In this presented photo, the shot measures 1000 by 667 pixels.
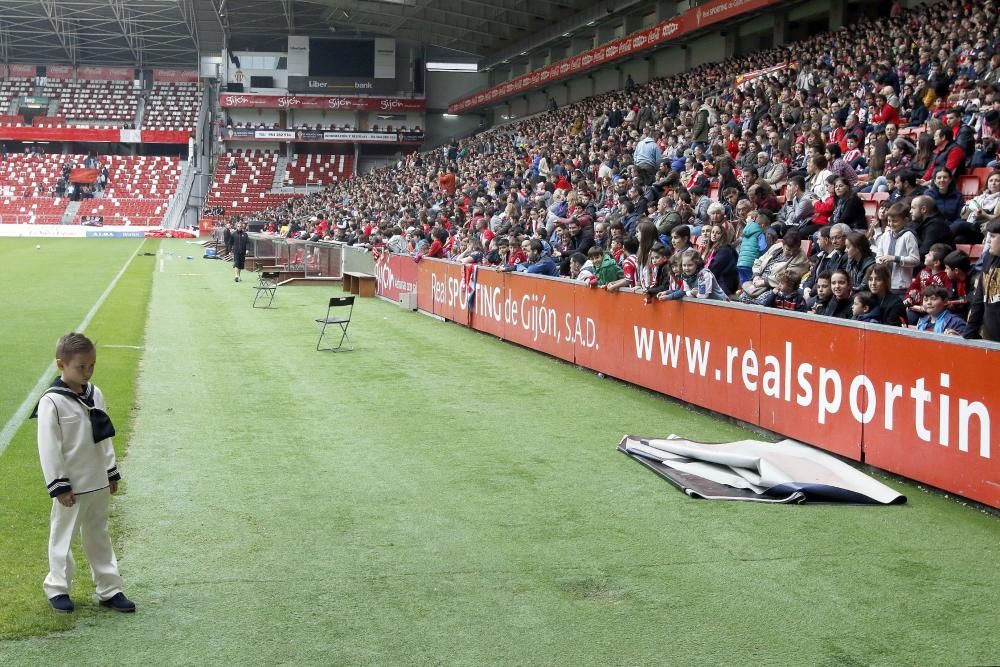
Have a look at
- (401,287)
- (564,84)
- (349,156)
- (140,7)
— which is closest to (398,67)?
(349,156)

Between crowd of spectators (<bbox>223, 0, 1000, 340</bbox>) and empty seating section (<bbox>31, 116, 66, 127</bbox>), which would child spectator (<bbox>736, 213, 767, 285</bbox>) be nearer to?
crowd of spectators (<bbox>223, 0, 1000, 340</bbox>)

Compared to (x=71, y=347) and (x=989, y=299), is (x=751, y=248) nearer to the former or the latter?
(x=989, y=299)

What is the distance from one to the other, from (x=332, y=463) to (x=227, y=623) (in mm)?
3712

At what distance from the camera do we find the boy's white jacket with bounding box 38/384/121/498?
5176mm

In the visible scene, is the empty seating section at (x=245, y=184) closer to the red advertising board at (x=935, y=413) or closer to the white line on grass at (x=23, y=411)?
the white line on grass at (x=23, y=411)

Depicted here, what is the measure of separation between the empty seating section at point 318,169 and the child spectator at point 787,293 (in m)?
69.0

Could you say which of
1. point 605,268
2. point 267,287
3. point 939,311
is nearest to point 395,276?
point 267,287

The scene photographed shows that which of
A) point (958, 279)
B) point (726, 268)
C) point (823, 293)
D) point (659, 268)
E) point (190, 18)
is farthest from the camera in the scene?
point (190, 18)

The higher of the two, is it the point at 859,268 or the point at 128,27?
the point at 128,27

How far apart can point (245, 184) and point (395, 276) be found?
5632 centimetres

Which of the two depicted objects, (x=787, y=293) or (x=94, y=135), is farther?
(x=94, y=135)

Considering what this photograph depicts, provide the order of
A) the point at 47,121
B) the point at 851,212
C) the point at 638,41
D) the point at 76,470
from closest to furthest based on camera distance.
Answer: the point at 76,470 → the point at 851,212 → the point at 638,41 → the point at 47,121

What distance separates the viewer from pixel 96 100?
292ft

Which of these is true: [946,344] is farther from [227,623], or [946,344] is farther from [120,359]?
[120,359]
